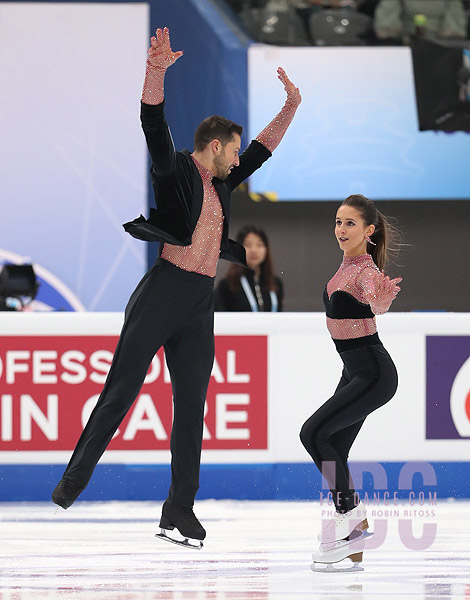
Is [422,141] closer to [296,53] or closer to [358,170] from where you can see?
[358,170]

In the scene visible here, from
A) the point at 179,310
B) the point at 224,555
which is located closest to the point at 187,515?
the point at 224,555

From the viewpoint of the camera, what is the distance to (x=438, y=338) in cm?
459

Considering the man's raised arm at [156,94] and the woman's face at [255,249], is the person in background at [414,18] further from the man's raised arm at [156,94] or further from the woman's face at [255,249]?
the man's raised arm at [156,94]

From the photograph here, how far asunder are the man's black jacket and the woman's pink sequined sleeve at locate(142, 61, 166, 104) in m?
0.02

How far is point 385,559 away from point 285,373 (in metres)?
1.38

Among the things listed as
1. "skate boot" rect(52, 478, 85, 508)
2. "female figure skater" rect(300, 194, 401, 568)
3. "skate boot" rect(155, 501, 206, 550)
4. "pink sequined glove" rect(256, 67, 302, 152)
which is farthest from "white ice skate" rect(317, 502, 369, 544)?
"pink sequined glove" rect(256, 67, 302, 152)

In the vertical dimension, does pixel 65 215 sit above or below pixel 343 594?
above

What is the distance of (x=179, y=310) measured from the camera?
324 cm

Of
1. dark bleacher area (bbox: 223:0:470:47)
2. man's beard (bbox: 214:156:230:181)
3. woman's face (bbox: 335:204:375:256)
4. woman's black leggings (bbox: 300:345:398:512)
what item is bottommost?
woman's black leggings (bbox: 300:345:398:512)

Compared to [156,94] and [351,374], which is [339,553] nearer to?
[351,374]

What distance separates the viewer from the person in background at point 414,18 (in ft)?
24.2

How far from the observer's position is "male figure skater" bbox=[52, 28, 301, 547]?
3.18 metres

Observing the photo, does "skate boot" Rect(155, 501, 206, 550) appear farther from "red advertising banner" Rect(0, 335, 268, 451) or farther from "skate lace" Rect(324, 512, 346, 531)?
"red advertising banner" Rect(0, 335, 268, 451)

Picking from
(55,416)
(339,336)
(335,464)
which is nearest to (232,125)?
(339,336)
